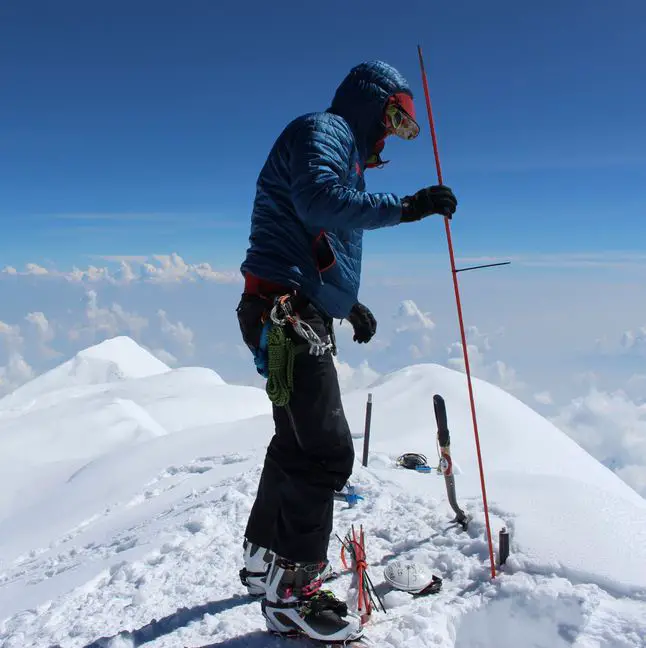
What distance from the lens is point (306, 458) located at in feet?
10.6

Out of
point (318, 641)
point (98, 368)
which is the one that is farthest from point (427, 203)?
point (98, 368)

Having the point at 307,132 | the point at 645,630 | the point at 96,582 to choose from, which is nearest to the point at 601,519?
the point at 645,630

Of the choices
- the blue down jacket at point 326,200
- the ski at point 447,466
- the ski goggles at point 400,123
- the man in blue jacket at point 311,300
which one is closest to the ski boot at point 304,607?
the man in blue jacket at point 311,300

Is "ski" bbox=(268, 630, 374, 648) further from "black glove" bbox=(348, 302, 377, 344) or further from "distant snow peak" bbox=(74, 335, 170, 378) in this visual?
"distant snow peak" bbox=(74, 335, 170, 378)

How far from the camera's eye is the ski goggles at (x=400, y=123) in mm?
3424

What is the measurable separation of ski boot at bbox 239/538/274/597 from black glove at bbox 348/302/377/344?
62.7 inches

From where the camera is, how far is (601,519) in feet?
13.5

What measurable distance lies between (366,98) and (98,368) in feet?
118

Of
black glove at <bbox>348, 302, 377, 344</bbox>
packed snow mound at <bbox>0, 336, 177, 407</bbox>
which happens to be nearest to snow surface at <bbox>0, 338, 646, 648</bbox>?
black glove at <bbox>348, 302, 377, 344</bbox>

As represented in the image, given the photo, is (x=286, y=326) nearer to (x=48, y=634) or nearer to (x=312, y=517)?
(x=312, y=517)

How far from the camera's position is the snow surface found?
324 centimetres

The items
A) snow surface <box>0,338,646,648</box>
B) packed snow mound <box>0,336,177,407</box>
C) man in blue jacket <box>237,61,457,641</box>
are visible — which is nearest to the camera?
man in blue jacket <box>237,61,457,641</box>

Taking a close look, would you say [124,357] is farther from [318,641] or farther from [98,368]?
[318,641]

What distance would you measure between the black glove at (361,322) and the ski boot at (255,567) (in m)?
1.59
